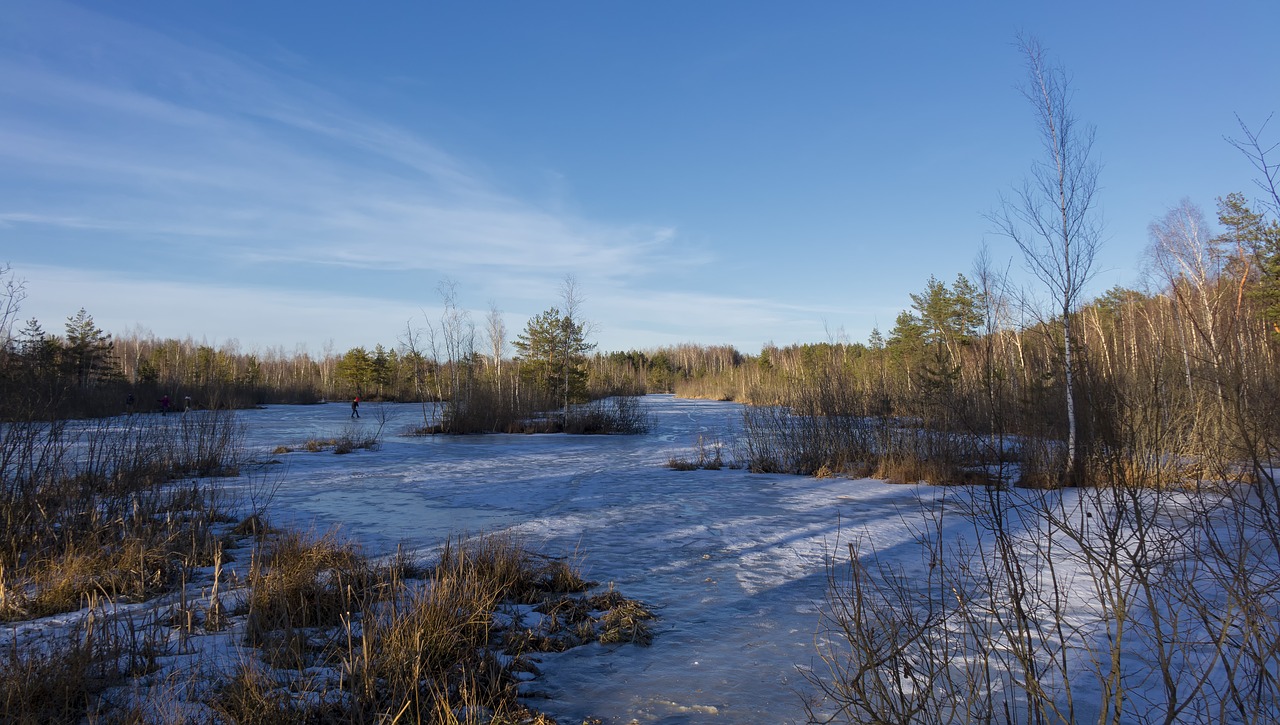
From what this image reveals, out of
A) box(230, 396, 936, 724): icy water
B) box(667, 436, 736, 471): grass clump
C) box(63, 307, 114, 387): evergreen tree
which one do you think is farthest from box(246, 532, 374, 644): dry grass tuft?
box(63, 307, 114, 387): evergreen tree

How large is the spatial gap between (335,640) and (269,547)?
2363mm

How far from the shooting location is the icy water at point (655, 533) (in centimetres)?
381

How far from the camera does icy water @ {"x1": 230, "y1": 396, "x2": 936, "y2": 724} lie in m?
3.81

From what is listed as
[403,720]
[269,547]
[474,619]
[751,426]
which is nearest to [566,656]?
[474,619]

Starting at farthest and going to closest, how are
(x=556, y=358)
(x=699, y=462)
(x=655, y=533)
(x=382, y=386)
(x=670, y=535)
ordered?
(x=382, y=386) < (x=556, y=358) < (x=699, y=462) < (x=655, y=533) < (x=670, y=535)

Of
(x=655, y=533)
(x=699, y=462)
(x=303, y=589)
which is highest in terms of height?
(x=303, y=589)

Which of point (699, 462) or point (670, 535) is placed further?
point (699, 462)

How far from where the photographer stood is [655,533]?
8.15m

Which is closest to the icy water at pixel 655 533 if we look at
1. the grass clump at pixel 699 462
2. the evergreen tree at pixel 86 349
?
the grass clump at pixel 699 462

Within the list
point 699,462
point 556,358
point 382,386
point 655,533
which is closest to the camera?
point 655,533

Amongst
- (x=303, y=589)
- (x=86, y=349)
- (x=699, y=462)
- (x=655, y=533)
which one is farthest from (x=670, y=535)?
(x=86, y=349)

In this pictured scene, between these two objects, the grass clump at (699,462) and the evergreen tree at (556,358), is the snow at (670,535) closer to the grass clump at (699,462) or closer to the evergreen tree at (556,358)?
the grass clump at (699,462)

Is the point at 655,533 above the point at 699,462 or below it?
below

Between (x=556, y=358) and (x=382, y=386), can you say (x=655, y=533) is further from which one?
(x=382, y=386)
